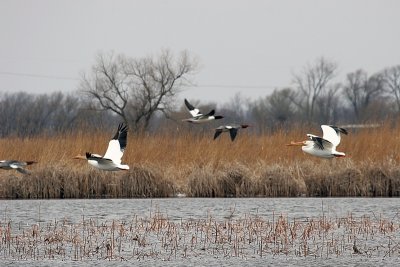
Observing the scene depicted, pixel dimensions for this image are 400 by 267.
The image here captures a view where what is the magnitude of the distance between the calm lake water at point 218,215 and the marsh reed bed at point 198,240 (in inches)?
2.0

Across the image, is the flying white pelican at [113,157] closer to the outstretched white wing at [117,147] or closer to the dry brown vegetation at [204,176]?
the outstretched white wing at [117,147]

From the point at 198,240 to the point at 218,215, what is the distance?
3.66 metres

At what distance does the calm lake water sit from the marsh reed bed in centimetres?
5

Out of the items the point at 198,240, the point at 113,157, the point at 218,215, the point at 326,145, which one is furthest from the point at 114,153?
the point at 198,240

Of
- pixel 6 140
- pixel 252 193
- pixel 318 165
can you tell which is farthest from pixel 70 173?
pixel 318 165

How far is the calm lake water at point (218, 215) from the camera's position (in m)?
11.9

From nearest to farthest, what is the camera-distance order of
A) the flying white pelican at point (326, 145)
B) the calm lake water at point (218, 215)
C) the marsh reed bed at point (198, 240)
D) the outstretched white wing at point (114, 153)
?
the calm lake water at point (218, 215), the marsh reed bed at point (198, 240), the outstretched white wing at point (114, 153), the flying white pelican at point (326, 145)

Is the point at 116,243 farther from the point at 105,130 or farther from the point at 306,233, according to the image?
the point at 105,130

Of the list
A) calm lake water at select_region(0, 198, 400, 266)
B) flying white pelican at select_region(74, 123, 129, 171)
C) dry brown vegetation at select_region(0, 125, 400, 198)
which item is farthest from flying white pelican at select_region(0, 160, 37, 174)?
dry brown vegetation at select_region(0, 125, 400, 198)

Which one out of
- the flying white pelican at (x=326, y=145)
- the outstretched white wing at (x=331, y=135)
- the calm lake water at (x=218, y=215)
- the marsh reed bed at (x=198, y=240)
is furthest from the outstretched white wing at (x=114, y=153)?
the outstretched white wing at (x=331, y=135)

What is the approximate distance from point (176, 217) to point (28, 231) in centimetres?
321

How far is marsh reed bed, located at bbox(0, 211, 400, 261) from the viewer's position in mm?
12391

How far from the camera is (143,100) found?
178 feet

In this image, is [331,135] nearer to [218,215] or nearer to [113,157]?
[218,215]
